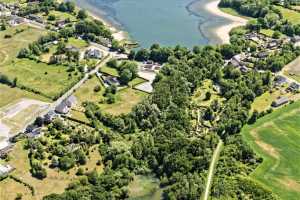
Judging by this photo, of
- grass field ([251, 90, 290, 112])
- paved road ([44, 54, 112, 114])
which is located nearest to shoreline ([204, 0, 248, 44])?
grass field ([251, 90, 290, 112])

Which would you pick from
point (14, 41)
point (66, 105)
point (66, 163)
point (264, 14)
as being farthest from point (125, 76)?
point (264, 14)

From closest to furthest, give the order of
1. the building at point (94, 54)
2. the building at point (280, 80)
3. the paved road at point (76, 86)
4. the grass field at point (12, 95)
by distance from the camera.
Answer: the paved road at point (76, 86)
the grass field at point (12, 95)
the building at point (280, 80)
the building at point (94, 54)

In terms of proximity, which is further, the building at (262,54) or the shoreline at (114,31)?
the shoreline at (114,31)

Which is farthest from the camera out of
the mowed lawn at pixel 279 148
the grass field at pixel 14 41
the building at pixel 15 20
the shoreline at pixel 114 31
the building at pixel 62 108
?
the building at pixel 15 20

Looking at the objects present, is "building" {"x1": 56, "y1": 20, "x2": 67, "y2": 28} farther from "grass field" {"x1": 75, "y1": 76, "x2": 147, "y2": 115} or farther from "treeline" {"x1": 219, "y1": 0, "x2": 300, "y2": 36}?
"treeline" {"x1": 219, "y1": 0, "x2": 300, "y2": 36}

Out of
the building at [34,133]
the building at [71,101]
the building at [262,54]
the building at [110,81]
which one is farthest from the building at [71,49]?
the building at [262,54]

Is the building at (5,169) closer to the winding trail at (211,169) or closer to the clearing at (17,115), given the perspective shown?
the clearing at (17,115)

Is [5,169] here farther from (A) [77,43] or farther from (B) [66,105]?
(A) [77,43]
